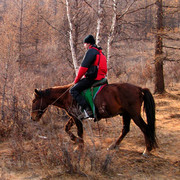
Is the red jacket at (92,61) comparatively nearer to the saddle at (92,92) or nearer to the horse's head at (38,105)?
the saddle at (92,92)

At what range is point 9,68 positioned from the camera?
Answer: 7.27m

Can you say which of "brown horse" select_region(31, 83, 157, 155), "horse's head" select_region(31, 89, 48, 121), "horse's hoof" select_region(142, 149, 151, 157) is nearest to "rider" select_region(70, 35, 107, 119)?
"brown horse" select_region(31, 83, 157, 155)

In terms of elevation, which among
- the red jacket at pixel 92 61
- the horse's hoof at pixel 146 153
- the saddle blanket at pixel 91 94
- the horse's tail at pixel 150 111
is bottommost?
the horse's hoof at pixel 146 153

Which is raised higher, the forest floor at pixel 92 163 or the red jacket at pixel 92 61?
the red jacket at pixel 92 61

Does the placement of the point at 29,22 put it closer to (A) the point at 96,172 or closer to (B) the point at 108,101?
(B) the point at 108,101

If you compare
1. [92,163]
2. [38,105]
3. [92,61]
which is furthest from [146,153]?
[38,105]

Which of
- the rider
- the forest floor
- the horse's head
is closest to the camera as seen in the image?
the forest floor

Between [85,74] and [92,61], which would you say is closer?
[92,61]

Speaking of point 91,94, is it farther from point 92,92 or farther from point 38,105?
point 38,105

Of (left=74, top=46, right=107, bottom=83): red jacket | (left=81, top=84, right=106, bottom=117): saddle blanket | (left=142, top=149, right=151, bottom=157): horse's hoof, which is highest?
(left=74, top=46, right=107, bottom=83): red jacket

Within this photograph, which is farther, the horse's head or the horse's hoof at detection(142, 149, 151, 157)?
the horse's head

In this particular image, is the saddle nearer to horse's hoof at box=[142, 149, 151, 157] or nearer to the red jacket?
the red jacket

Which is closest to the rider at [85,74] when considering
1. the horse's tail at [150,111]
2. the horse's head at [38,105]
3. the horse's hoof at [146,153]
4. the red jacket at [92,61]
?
the red jacket at [92,61]

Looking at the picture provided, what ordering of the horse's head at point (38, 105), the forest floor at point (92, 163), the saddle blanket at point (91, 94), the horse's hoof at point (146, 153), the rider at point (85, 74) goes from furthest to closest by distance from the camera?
the horse's head at point (38, 105), the saddle blanket at point (91, 94), the rider at point (85, 74), the horse's hoof at point (146, 153), the forest floor at point (92, 163)
